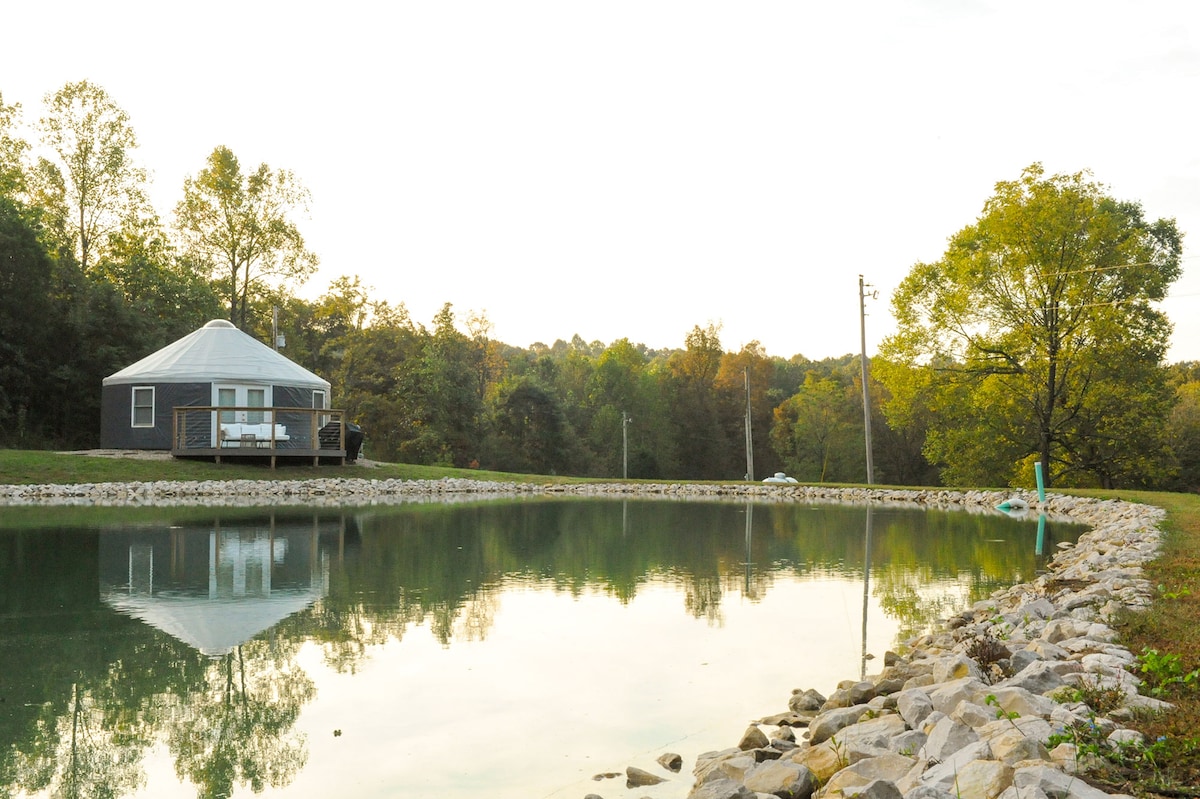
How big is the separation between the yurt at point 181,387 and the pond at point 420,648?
465 inches

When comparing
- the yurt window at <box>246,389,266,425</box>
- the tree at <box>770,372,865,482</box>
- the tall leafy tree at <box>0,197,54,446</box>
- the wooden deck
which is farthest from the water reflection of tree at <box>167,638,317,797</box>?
the tree at <box>770,372,865,482</box>

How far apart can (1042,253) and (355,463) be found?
714 inches

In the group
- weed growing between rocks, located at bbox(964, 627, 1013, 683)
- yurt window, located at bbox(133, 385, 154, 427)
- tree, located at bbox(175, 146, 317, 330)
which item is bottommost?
weed growing between rocks, located at bbox(964, 627, 1013, 683)

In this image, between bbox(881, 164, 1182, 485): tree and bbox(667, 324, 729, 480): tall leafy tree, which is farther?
bbox(667, 324, 729, 480): tall leafy tree

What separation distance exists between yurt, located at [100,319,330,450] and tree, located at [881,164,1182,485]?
16563 mm

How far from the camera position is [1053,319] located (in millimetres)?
25625

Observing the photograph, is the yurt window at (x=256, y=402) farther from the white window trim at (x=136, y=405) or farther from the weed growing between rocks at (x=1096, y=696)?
the weed growing between rocks at (x=1096, y=696)

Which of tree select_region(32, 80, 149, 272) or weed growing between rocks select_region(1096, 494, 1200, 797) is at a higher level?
tree select_region(32, 80, 149, 272)

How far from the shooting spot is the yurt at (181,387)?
25547mm

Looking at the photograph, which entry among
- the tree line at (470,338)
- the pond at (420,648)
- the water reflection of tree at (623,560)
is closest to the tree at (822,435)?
the tree line at (470,338)

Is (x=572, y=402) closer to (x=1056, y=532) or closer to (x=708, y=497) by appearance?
(x=708, y=497)

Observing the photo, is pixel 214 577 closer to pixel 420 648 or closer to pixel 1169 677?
pixel 420 648

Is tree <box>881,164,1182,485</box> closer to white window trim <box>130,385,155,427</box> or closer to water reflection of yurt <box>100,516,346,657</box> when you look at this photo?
water reflection of yurt <box>100,516,346,657</box>

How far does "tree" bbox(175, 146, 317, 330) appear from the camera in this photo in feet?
116
